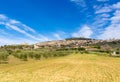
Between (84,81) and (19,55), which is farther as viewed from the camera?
(19,55)

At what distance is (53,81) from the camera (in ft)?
69.8

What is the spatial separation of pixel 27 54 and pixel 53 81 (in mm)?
98528

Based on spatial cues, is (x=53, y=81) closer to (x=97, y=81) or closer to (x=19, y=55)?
(x=97, y=81)

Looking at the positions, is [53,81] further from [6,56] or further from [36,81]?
[6,56]

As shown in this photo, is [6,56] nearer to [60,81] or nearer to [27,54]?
[27,54]

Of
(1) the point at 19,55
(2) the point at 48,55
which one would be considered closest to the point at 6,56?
(1) the point at 19,55

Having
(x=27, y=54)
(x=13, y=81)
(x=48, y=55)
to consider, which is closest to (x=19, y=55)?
(x=27, y=54)

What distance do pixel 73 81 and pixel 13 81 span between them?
6142 millimetres

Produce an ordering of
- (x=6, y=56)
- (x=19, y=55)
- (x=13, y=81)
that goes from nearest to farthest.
Result: 1. (x=13, y=81)
2. (x=6, y=56)
3. (x=19, y=55)

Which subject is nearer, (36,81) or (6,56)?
(36,81)

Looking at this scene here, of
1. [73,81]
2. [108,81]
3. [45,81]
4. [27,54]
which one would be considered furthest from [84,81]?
[27,54]

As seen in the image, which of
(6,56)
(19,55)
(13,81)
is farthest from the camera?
(19,55)

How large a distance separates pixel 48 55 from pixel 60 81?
9888cm

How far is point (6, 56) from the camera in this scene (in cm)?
10806
